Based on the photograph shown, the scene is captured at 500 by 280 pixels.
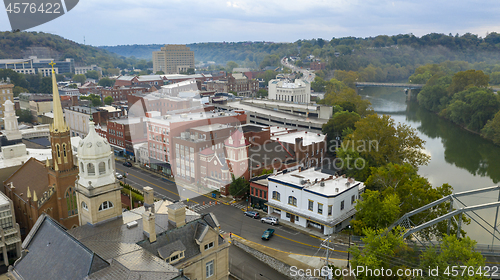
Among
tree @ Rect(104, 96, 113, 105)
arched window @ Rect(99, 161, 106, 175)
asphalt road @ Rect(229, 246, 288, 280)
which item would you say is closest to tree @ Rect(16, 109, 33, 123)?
tree @ Rect(104, 96, 113, 105)

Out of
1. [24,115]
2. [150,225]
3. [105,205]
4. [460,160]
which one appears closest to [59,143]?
[105,205]

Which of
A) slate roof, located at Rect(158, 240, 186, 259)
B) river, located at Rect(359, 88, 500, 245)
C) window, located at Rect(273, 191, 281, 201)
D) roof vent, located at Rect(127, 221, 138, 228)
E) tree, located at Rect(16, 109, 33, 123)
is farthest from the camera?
tree, located at Rect(16, 109, 33, 123)

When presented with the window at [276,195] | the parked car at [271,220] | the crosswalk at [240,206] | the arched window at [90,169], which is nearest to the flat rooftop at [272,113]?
the crosswalk at [240,206]

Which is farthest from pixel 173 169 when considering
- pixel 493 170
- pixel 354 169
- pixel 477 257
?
pixel 493 170

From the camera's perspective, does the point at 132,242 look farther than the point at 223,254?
No

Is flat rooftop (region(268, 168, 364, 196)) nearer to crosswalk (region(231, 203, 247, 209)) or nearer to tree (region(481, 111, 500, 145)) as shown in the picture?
crosswalk (region(231, 203, 247, 209))

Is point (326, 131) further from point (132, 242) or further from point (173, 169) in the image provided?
point (132, 242)

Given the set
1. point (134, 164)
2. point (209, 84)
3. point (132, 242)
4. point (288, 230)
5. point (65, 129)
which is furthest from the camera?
point (209, 84)
